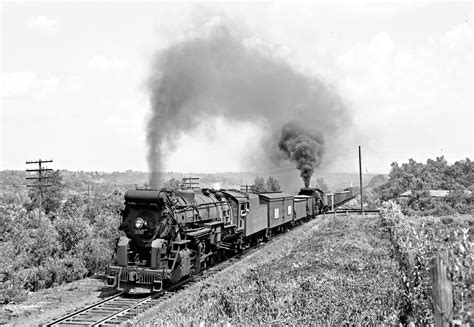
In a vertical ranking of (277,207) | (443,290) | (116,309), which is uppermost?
(443,290)

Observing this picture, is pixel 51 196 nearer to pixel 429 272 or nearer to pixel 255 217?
pixel 255 217

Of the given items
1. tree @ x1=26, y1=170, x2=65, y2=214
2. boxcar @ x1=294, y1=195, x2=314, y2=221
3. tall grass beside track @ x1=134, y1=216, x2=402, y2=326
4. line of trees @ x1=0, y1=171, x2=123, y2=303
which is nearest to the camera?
tall grass beside track @ x1=134, y1=216, x2=402, y2=326

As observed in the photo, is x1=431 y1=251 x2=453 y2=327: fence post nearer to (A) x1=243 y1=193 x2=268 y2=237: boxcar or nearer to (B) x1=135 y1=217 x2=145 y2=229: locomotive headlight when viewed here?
(B) x1=135 y1=217 x2=145 y2=229: locomotive headlight

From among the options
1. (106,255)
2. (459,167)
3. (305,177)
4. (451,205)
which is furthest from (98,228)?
(459,167)

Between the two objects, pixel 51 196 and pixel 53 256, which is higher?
pixel 51 196

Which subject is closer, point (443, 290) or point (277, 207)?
point (443, 290)

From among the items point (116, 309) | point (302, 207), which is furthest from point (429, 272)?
point (302, 207)

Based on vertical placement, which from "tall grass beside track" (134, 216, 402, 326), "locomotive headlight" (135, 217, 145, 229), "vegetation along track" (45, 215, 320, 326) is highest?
"locomotive headlight" (135, 217, 145, 229)

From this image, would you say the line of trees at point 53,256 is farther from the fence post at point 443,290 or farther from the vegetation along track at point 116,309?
the fence post at point 443,290

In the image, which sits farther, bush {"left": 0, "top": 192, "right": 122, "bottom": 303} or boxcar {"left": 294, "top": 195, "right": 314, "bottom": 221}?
boxcar {"left": 294, "top": 195, "right": 314, "bottom": 221}

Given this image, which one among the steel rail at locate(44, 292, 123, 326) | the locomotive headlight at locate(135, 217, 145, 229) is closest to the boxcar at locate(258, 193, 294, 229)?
the locomotive headlight at locate(135, 217, 145, 229)

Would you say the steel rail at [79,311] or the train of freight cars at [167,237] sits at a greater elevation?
the train of freight cars at [167,237]

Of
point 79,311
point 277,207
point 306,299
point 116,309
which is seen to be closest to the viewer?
point 306,299

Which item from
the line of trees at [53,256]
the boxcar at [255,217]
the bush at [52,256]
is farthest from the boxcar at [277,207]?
the bush at [52,256]
